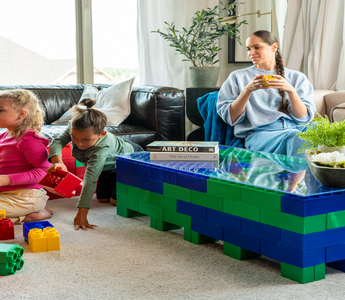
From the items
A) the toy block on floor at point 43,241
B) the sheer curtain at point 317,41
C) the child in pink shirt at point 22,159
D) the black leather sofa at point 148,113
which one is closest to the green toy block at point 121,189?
the child in pink shirt at point 22,159

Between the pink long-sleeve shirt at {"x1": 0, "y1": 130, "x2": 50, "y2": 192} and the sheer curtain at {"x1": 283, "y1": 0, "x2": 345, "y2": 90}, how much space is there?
235cm

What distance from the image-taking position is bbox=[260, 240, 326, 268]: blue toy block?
1309mm

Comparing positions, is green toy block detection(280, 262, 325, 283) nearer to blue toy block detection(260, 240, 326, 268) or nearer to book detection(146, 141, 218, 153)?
blue toy block detection(260, 240, 326, 268)

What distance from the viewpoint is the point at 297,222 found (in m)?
1.30

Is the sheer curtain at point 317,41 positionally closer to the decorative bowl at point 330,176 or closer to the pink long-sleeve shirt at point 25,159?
the decorative bowl at point 330,176

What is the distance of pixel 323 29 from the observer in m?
3.52

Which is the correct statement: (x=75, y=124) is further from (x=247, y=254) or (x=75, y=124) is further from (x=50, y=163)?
(x=247, y=254)

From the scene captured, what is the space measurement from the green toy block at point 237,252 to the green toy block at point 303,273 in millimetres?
181

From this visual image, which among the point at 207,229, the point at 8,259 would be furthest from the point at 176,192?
the point at 8,259

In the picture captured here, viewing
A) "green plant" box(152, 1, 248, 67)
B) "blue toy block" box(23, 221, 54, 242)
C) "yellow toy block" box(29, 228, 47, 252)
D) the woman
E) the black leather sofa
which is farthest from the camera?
"green plant" box(152, 1, 248, 67)

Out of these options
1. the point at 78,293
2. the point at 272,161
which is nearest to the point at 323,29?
the point at 272,161

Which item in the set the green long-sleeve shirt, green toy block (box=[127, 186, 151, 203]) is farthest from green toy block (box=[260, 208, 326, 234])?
the green long-sleeve shirt

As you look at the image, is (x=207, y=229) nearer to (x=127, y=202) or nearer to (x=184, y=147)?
(x=184, y=147)

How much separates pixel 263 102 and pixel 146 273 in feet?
4.87
